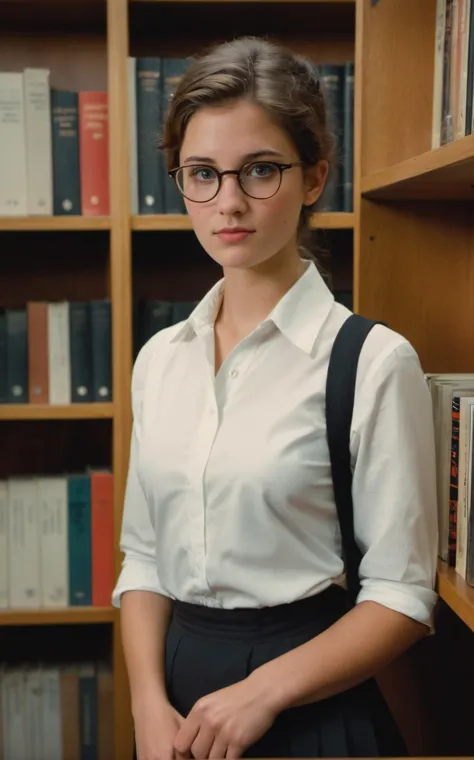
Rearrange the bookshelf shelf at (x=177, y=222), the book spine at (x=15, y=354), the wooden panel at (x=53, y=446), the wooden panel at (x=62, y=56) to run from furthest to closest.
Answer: the wooden panel at (x=53, y=446) → the wooden panel at (x=62, y=56) → the book spine at (x=15, y=354) → the bookshelf shelf at (x=177, y=222)

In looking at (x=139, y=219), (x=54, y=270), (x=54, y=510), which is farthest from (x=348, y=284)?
(x=54, y=510)

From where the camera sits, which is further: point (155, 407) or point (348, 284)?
point (348, 284)

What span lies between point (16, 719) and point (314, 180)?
52.5 inches

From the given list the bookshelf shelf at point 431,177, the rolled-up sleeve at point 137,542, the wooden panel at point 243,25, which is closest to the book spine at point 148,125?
the wooden panel at point 243,25

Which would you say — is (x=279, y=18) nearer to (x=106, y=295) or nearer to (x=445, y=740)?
(x=106, y=295)

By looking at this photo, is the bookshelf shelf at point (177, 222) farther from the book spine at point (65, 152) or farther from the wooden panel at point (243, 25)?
the wooden panel at point (243, 25)

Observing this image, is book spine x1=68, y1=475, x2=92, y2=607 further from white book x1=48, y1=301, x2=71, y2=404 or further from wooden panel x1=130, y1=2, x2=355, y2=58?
wooden panel x1=130, y1=2, x2=355, y2=58

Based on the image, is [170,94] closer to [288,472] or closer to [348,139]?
[348,139]

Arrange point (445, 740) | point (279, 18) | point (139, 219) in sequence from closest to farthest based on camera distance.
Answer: point (445, 740), point (139, 219), point (279, 18)

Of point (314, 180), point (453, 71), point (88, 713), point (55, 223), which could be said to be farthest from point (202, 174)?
point (88, 713)

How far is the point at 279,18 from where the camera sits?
1723 millimetres

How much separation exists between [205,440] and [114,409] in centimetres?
62

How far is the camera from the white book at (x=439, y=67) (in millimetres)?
1249

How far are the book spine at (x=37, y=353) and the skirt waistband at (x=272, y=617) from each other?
758 millimetres
